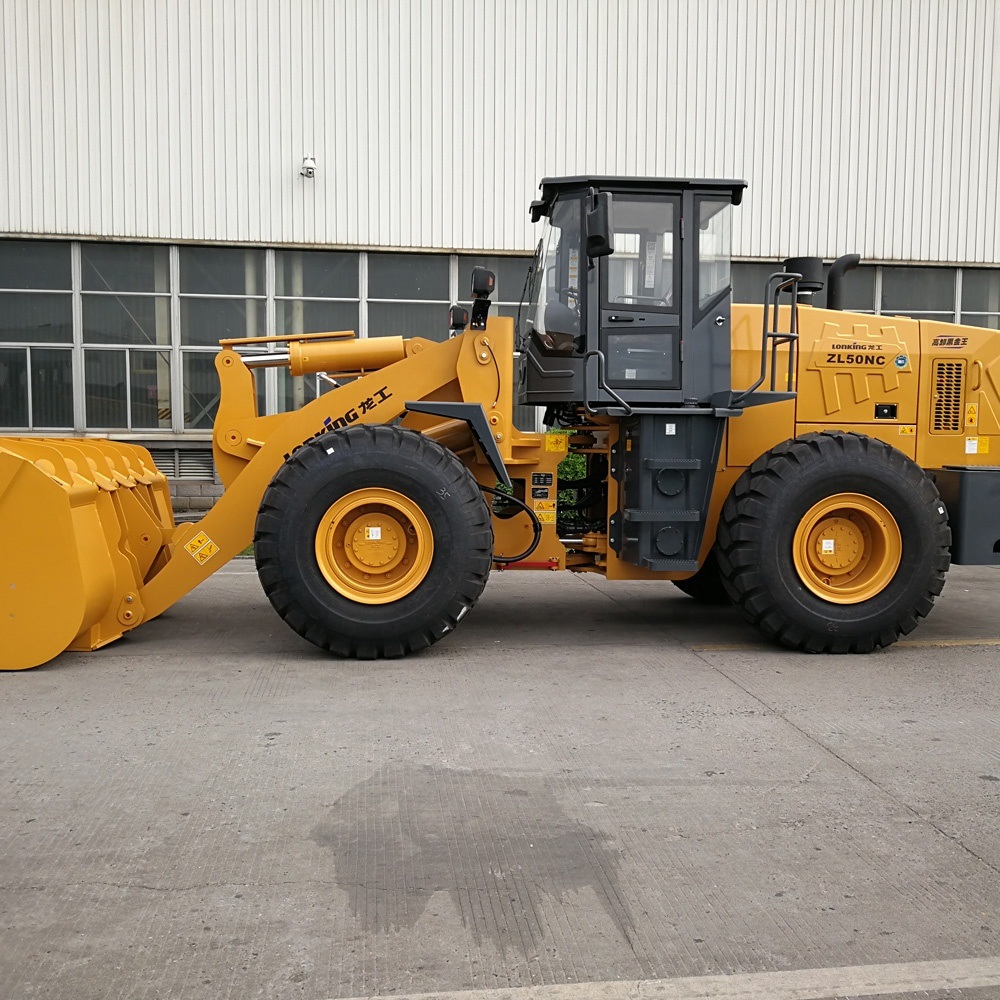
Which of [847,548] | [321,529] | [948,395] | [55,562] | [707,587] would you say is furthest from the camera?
[707,587]

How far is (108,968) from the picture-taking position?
9.52 feet

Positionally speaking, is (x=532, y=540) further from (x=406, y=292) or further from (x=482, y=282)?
(x=406, y=292)

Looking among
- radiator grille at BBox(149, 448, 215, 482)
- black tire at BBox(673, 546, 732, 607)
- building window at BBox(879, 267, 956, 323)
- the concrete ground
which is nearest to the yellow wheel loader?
the concrete ground

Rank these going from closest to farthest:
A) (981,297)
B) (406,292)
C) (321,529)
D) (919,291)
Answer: (321,529) < (406,292) < (919,291) < (981,297)

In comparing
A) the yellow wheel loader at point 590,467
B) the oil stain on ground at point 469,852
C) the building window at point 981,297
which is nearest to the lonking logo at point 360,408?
the yellow wheel loader at point 590,467

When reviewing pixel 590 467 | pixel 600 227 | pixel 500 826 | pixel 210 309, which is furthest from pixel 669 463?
pixel 210 309

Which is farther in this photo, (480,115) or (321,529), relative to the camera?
(480,115)

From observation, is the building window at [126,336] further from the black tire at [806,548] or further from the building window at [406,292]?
the black tire at [806,548]

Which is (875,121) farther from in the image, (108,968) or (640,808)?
(108,968)

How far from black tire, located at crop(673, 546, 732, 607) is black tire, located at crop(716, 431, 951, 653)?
4.85 feet

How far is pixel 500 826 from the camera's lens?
388cm

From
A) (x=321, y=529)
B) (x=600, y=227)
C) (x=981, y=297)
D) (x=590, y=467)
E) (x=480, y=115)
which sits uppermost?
(x=480, y=115)

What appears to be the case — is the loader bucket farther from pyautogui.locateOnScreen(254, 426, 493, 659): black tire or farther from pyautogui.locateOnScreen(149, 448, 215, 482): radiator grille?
pyautogui.locateOnScreen(149, 448, 215, 482): radiator grille

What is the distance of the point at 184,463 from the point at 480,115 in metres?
7.00
